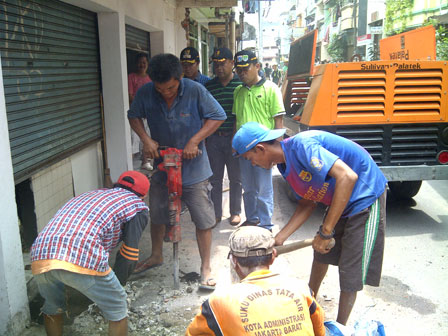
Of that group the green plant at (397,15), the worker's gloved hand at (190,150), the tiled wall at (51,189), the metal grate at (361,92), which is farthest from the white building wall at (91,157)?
the green plant at (397,15)

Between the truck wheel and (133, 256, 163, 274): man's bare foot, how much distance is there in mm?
3328

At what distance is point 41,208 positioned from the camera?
152 inches

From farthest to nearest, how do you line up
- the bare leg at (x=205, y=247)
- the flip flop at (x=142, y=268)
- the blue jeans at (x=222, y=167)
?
the blue jeans at (x=222, y=167) → the flip flop at (x=142, y=268) → the bare leg at (x=205, y=247)

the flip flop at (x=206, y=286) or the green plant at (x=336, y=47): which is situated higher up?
the green plant at (x=336, y=47)

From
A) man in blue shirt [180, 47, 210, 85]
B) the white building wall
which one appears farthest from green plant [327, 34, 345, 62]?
man in blue shirt [180, 47, 210, 85]

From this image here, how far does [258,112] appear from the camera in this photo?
14.1ft

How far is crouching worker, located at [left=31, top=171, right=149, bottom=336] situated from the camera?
7.21ft

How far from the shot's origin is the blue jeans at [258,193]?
4199mm

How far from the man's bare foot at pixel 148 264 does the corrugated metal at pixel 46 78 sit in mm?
1236

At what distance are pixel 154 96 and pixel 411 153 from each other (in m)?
3.06

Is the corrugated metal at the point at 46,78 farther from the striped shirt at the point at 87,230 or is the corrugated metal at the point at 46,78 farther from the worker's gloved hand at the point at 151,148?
the striped shirt at the point at 87,230

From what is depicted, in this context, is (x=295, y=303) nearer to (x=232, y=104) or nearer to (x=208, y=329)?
(x=208, y=329)

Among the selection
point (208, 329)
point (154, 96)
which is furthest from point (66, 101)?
point (208, 329)

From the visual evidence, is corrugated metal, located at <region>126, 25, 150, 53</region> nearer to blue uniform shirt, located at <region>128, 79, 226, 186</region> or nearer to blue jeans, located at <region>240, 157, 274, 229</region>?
blue jeans, located at <region>240, 157, 274, 229</region>
